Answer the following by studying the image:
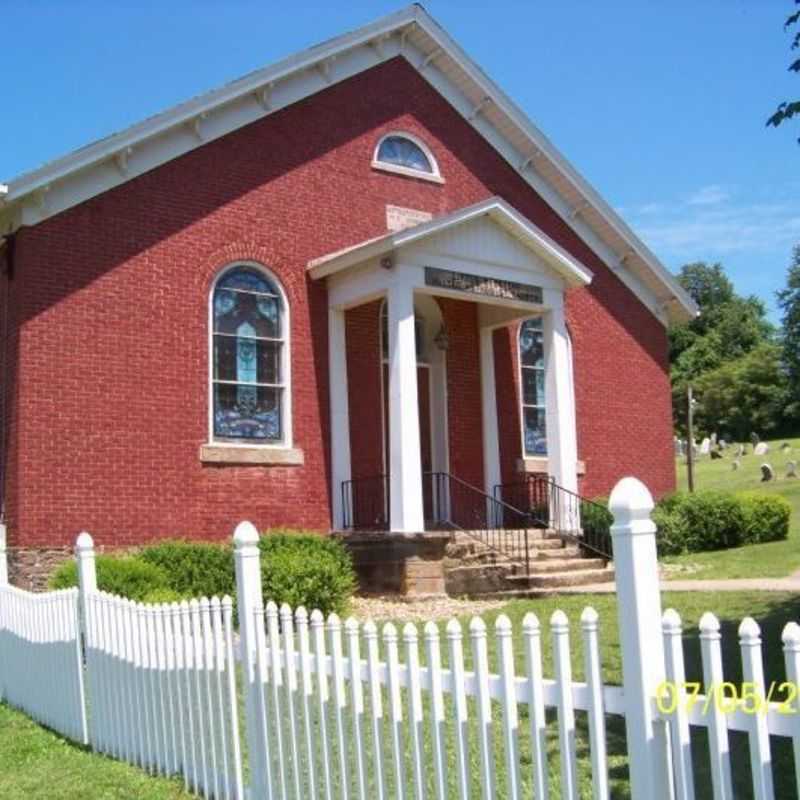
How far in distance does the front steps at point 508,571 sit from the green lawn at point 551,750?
291 cm

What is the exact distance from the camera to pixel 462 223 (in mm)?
15727

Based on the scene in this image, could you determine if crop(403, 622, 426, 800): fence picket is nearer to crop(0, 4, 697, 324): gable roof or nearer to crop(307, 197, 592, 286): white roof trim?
crop(0, 4, 697, 324): gable roof

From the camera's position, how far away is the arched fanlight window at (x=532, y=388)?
752 inches

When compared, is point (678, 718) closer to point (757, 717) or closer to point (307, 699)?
point (757, 717)

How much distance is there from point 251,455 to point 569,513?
220 inches

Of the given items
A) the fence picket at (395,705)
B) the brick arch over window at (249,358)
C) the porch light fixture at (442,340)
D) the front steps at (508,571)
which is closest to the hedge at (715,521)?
the front steps at (508,571)

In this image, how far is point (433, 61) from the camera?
18484mm

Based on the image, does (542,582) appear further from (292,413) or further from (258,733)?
(258,733)

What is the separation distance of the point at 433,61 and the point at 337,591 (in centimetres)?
1018

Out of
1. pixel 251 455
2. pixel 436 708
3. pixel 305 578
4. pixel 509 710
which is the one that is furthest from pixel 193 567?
pixel 509 710

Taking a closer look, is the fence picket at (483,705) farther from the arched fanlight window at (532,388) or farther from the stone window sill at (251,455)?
the arched fanlight window at (532,388)

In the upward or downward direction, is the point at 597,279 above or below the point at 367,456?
above

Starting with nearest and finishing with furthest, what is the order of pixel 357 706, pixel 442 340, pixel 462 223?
1. pixel 357 706
2. pixel 462 223
3. pixel 442 340

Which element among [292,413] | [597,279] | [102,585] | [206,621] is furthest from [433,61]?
[206,621]
